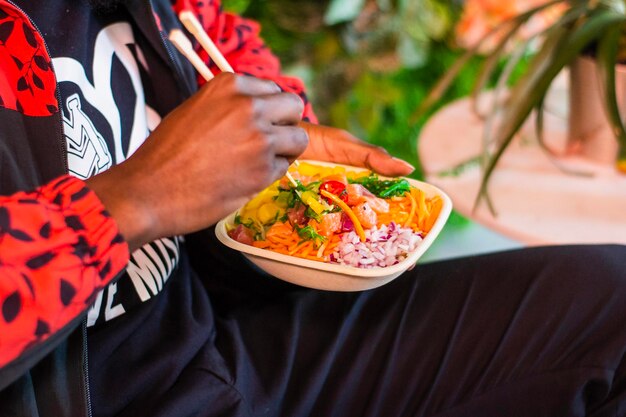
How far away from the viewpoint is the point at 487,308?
0.83 meters

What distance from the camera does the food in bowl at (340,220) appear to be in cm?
73

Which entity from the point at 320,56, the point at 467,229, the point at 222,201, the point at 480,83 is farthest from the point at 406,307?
the point at 467,229

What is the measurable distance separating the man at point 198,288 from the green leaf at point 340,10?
90 cm

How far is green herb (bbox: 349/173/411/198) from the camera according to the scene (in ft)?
2.68

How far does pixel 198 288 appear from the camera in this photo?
0.91 meters

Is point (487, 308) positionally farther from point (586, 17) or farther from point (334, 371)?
point (586, 17)

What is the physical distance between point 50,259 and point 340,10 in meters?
1.40

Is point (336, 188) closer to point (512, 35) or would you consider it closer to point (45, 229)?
point (45, 229)

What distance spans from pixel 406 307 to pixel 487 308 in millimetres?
91

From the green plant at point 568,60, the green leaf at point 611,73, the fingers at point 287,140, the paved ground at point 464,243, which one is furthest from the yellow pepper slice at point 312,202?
the paved ground at point 464,243

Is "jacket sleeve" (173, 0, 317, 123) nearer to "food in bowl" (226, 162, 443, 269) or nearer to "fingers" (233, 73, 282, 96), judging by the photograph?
"food in bowl" (226, 162, 443, 269)

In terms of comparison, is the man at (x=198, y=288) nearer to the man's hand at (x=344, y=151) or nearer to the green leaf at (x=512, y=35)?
the man's hand at (x=344, y=151)

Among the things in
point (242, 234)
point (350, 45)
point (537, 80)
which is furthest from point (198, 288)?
point (350, 45)

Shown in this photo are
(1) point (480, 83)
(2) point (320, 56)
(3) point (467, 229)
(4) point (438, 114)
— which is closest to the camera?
(1) point (480, 83)
